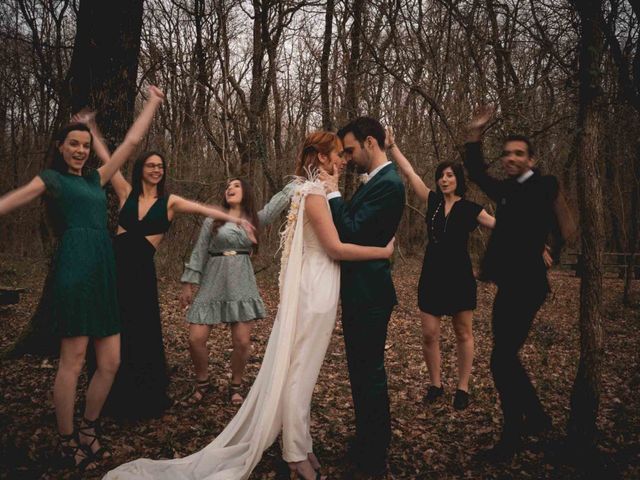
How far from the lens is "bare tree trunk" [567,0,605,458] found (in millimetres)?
3162

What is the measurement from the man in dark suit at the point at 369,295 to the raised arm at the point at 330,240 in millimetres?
62

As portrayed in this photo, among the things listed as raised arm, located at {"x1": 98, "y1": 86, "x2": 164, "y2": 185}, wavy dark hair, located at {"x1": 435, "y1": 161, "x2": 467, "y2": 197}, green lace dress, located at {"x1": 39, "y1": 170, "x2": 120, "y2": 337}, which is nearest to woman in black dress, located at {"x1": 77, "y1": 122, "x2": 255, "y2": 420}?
raised arm, located at {"x1": 98, "y1": 86, "x2": 164, "y2": 185}

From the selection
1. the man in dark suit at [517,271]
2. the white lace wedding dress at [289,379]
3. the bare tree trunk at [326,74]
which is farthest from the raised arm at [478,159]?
the bare tree trunk at [326,74]

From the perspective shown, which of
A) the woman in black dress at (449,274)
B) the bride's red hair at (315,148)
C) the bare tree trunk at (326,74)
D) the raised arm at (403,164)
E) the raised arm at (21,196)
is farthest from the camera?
the bare tree trunk at (326,74)

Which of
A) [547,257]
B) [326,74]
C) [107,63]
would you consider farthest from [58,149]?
[326,74]

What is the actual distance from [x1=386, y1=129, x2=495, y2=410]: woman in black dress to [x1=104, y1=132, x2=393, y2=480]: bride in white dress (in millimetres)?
1505

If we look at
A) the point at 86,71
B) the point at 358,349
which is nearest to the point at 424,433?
the point at 358,349

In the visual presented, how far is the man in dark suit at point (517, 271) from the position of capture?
3.21 m

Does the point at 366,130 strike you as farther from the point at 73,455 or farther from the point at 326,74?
the point at 326,74

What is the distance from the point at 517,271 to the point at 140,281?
2983 millimetres

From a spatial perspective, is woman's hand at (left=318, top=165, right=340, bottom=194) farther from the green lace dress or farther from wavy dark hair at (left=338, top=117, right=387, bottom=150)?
the green lace dress

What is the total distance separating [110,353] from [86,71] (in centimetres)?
305

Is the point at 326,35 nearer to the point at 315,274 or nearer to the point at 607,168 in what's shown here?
the point at 315,274

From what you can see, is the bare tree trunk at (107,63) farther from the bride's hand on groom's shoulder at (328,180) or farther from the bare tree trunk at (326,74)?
the bare tree trunk at (326,74)
